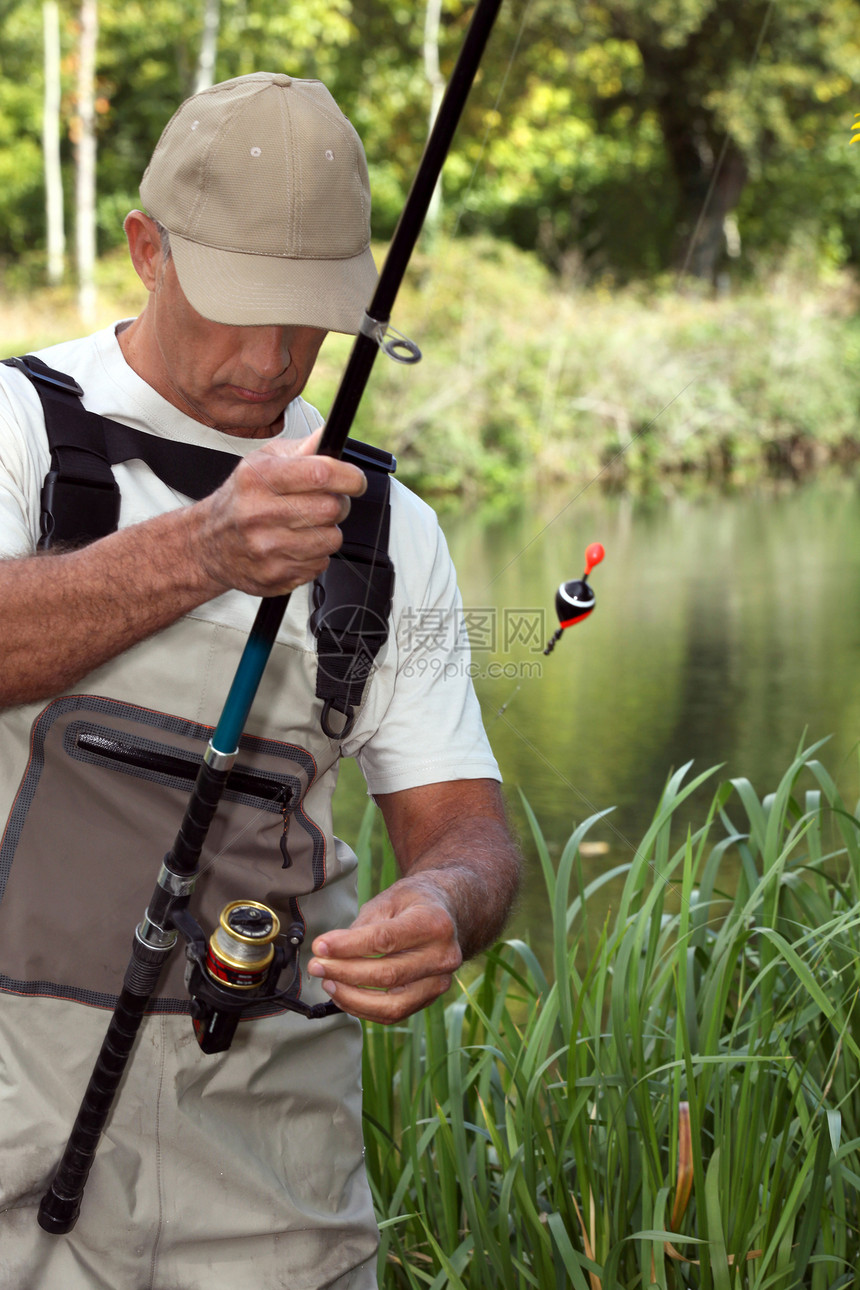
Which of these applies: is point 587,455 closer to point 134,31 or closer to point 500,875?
point 500,875

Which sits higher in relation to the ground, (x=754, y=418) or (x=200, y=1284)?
(x=200, y=1284)

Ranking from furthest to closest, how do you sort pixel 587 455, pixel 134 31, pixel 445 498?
pixel 134 31, pixel 445 498, pixel 587 455

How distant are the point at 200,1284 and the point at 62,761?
0.58 m

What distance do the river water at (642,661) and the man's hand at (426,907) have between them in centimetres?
45

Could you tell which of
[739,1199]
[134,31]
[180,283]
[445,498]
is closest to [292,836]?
[180,283]

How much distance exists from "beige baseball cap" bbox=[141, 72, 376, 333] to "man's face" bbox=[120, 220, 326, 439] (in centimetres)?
4

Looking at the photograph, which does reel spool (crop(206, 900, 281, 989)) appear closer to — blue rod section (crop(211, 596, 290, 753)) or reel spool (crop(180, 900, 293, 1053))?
reel spool (crop(180, 900, 293, 1053))

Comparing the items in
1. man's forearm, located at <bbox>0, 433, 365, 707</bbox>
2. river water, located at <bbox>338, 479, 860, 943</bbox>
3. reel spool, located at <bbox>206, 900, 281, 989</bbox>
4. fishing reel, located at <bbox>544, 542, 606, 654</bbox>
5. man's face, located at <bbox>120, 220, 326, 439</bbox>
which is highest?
man's face, located at <bbox>120, 220, 326, 439</bbox>

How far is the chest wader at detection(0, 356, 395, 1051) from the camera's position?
4.23ft

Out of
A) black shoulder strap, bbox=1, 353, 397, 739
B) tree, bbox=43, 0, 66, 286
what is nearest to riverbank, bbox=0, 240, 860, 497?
black shoulder strap, bbox=1, 353, 397, 739

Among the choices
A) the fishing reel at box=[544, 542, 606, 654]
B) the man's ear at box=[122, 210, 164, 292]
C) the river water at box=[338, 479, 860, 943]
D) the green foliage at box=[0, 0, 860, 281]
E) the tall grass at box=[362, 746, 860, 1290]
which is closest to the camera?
the man's ear at box=[122, 210, 164, 292]

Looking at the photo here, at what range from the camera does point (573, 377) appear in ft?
30.0

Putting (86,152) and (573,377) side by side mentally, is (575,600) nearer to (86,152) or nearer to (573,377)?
(573,377)

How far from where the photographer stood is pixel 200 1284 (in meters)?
1.36
